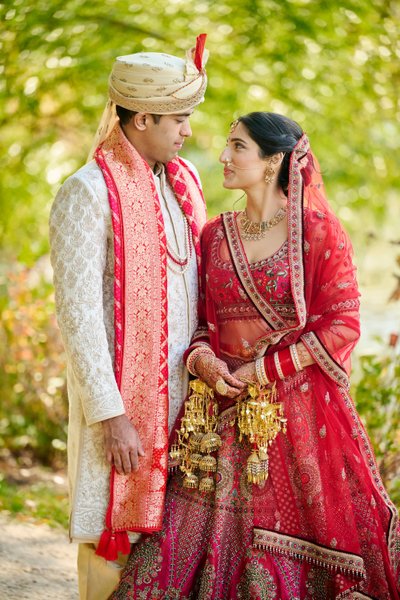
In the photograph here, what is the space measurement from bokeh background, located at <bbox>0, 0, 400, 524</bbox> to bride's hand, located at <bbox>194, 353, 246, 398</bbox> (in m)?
1.87

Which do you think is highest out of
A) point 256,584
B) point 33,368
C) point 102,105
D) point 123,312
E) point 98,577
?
point 123,312

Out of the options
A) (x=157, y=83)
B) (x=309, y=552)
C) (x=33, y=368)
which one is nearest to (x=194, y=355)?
(x=309, y=552)

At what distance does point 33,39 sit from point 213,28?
1650mm

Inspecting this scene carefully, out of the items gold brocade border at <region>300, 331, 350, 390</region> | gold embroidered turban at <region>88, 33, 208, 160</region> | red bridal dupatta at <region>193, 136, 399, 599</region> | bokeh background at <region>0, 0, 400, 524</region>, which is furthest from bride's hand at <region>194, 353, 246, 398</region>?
bokeh background at <region>0, 0, 400, 524</region>

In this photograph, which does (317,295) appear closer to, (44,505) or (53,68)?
(44,505)

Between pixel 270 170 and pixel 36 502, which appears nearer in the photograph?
pixel 270 170

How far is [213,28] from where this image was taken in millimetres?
6586

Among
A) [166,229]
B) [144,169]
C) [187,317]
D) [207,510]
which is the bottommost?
[207,510]

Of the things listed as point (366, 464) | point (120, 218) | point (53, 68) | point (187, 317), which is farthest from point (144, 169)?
point (53, 68)

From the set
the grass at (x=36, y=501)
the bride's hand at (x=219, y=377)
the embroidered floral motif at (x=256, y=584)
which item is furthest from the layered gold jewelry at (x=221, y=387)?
the grass at (x=36, y=501)

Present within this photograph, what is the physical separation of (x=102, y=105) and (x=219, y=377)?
439 centimetres

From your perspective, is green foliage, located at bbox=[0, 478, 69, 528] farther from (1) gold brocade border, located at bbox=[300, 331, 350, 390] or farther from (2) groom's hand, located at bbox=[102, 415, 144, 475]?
(1) gold brocade border, located at bbox=[300, 331, 350, 390]

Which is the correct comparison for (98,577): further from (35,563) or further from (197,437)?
(35,563)

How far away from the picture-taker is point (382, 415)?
463cm
